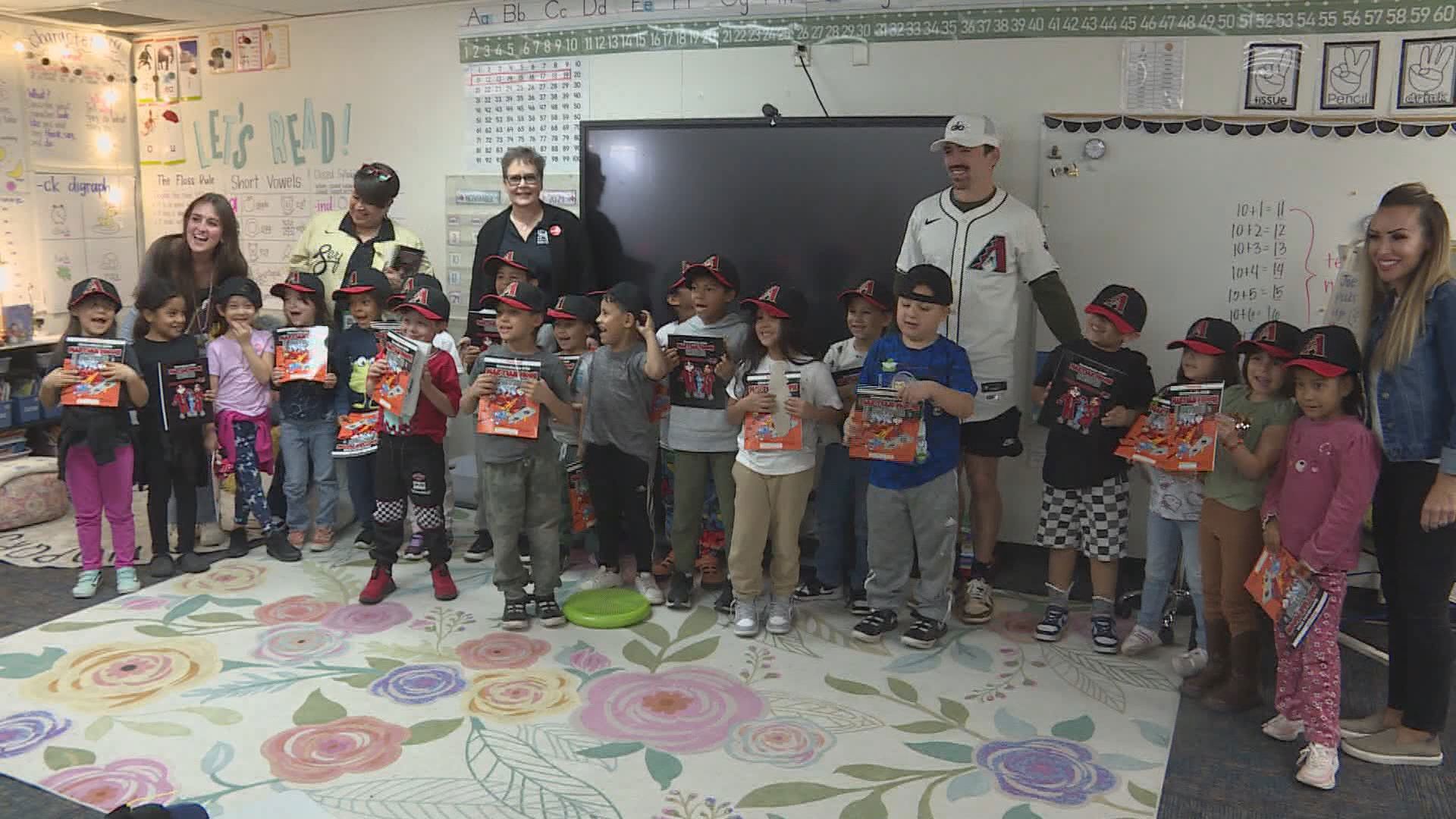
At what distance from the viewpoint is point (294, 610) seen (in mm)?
3844

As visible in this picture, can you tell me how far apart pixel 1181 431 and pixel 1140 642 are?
816 mm

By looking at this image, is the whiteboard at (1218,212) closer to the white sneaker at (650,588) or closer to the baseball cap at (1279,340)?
the baseball cap at (1279,340)

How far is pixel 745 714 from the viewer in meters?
3.10

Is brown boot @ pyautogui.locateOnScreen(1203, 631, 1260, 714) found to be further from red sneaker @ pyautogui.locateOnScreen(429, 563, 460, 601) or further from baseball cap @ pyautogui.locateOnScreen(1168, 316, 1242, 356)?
red sneaker @ pyautogui.locateOnScreen(429, 563, 460, 601)

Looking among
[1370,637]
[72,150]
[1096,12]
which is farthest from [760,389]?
[72,150]

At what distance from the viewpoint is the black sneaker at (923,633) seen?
140 inches

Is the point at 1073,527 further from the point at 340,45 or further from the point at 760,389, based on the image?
the point at 340,45

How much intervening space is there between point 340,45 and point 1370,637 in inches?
211

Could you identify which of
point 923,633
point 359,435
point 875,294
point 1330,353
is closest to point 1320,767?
point 1330,353

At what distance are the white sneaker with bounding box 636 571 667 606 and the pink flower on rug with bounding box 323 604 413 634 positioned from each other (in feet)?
2.78

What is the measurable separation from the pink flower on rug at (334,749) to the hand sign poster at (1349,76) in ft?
12.5

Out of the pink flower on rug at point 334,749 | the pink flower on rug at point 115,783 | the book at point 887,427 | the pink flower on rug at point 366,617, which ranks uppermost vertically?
the book at point 887,427

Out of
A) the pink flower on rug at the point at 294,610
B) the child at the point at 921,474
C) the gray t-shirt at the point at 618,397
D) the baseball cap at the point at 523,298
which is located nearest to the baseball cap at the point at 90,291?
the pink flower on rug at the point at 294,610

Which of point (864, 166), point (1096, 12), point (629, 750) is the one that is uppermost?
point (1096, 12)
